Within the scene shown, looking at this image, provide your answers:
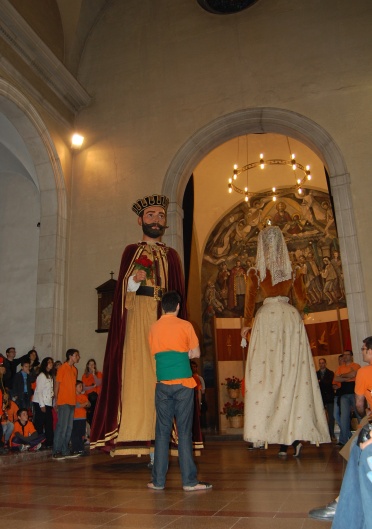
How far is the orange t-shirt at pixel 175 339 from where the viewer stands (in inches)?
136

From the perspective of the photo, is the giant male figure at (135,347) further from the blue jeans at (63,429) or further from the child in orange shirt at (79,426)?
the child in orange shirt at (79,426)

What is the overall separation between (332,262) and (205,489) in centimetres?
1245

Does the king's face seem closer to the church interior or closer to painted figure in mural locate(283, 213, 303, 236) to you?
the church interior

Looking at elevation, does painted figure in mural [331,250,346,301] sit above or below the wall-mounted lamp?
below

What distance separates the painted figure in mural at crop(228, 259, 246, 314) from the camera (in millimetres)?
15609

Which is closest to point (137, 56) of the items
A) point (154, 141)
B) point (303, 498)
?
point (154, 141)

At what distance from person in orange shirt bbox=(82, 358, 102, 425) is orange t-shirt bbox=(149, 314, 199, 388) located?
15.2 ft

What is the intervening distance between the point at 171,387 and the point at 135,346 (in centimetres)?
155

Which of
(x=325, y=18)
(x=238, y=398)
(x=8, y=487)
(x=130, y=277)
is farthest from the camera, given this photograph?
(x=238, y=398)

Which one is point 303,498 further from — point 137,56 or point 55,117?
point 137,56

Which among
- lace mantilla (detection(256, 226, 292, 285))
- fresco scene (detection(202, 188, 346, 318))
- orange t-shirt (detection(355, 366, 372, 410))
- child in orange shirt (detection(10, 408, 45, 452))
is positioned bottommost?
child in orange shirt (detection(10, 408, 45, 452))

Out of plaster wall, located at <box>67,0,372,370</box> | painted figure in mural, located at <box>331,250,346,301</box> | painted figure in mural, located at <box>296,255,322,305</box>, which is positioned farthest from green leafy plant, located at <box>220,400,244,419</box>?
plaster wall, located at <box>67,0,372,370</box>

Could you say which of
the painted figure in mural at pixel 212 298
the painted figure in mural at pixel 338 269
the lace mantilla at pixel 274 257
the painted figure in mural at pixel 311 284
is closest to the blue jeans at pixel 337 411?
the lace mantilla at pixel 274 257

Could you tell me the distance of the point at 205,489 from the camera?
128 inches
